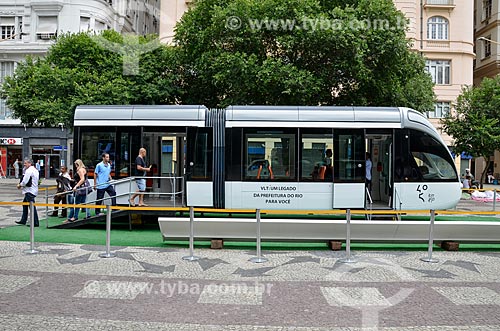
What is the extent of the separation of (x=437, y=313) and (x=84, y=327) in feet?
14.6

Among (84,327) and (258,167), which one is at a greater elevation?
(258,167)

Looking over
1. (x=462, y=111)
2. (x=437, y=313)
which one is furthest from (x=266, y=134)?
(x=462, y=111)

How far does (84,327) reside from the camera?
5.66 m

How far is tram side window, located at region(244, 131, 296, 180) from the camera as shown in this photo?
1387cm

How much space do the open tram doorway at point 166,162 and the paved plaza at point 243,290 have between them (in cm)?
388

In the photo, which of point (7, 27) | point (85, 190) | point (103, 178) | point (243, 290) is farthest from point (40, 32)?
point (243, 290)

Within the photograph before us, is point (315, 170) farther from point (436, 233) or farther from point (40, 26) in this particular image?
point (40, 26)

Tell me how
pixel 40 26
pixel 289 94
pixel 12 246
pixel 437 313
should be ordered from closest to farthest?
pixel 437 313
pixel 12 246
pixel 289 94
pixel 40 26

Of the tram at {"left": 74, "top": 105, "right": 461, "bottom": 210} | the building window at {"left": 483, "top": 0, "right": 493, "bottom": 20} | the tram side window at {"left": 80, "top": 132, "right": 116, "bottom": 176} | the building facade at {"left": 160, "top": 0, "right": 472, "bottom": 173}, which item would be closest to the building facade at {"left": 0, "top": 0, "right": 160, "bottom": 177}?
the building facade at {"left": 160, "top": 0, "right": 472, "bottom": 173}

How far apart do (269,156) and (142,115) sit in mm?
3863

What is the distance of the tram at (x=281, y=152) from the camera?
543 inches

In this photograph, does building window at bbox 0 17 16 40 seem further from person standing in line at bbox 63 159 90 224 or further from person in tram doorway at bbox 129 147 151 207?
person in tram doorway at bbox 129 147 151 207

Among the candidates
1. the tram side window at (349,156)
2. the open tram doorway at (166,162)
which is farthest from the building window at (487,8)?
the open tram doorway at (166,162)

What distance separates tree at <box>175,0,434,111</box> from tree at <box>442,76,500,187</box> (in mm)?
10419
